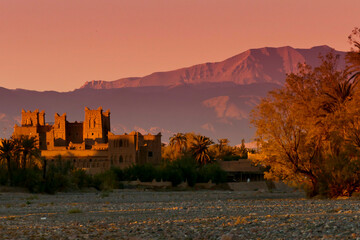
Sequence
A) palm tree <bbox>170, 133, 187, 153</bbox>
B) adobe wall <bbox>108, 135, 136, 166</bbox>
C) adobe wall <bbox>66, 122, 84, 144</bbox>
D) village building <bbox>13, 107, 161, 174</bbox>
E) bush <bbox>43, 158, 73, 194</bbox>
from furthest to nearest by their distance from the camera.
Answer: adobe wall <bbox>66, 122, 84, 144</bbox>
adobe wall <bbox>108, 135, 136, 166</bbox>
village building <bbox>13, 107, 161, 174</bbox>
palm tree <bbox>170, 133, 187, 153</bbox>
bush <bbox>43, 158, 73, 194</bbox>

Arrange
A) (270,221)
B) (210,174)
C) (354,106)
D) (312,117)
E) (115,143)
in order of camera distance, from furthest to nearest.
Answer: (115,143) → (210,174) → (312,117) → (354,106) → (270,221)

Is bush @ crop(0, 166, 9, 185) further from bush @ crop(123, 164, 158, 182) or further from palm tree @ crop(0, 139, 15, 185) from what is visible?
bush @ crop(123, 164, 158, 182)

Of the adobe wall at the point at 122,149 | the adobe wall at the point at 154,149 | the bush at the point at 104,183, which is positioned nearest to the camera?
the bush at the point at 104,183

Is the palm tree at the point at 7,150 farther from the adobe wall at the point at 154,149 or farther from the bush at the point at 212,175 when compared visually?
the adobe wall at the point at 154,149

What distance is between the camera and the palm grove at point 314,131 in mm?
35750

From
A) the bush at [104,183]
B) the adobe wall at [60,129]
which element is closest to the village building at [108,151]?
the adobe wall at [60,129]

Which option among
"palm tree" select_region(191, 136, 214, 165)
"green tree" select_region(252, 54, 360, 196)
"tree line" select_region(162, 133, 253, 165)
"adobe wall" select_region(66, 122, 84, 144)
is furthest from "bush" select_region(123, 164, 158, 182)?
Answer: "adobe wall" select_region(66, 122, 84, 144)

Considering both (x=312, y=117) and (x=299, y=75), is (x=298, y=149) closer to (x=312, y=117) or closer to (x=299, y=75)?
(x=312, y=117)

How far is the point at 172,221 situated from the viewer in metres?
22.8

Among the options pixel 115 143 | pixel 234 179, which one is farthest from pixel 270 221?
pixel 115 143

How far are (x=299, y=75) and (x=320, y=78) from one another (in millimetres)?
1295

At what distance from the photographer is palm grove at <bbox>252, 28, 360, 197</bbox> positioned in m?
35.8

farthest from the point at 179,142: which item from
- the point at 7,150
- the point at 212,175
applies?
the point at 7,150

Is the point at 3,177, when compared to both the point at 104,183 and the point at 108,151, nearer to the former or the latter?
the point at 104,183
